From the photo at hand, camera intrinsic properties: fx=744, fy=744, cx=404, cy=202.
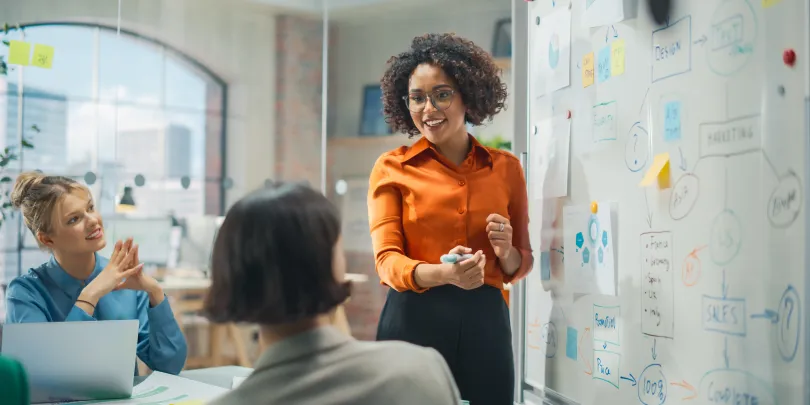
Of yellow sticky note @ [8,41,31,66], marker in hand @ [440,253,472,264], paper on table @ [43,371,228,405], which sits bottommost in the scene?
paper on table @ [43,371,228,405]

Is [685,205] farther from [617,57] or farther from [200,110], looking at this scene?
[200,110]

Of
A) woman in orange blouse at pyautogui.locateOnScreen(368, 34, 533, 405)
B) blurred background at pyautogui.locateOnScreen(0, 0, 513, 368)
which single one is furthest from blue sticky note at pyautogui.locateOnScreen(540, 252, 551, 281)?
blurred background at pyautogui.locateOnScreen(0, 0, 513, 368)

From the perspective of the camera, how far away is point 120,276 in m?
1.76

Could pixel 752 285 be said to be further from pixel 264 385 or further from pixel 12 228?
pixel 12 228

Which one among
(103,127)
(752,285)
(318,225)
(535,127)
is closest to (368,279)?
(103,127)

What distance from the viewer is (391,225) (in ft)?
6.34

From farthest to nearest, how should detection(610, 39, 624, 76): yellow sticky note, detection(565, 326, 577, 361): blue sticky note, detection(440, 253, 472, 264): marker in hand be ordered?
detection(565, 326, 577, 361): blue sticky note, detection(610, 39, 624, 76): yellow sticky note, detection(440, 253, 472, 264): marker in hand

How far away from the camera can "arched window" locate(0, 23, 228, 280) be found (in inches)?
161

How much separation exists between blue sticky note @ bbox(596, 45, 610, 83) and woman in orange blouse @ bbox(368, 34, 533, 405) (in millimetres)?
292

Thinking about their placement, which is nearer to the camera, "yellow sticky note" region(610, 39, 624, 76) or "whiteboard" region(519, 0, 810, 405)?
"whiteboard" region(519, 0, 810, 405)

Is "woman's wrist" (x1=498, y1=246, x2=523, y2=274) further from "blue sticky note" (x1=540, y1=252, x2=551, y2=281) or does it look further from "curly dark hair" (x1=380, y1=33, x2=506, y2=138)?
"curly dark hair" (x1=380, y1=33, x2=506, y2=138)

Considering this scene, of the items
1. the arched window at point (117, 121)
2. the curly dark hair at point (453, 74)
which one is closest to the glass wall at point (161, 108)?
the arched window at point (117, 121)

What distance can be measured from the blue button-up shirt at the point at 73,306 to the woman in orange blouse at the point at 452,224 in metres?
0.54

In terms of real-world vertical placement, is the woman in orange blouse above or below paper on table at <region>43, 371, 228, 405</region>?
above
